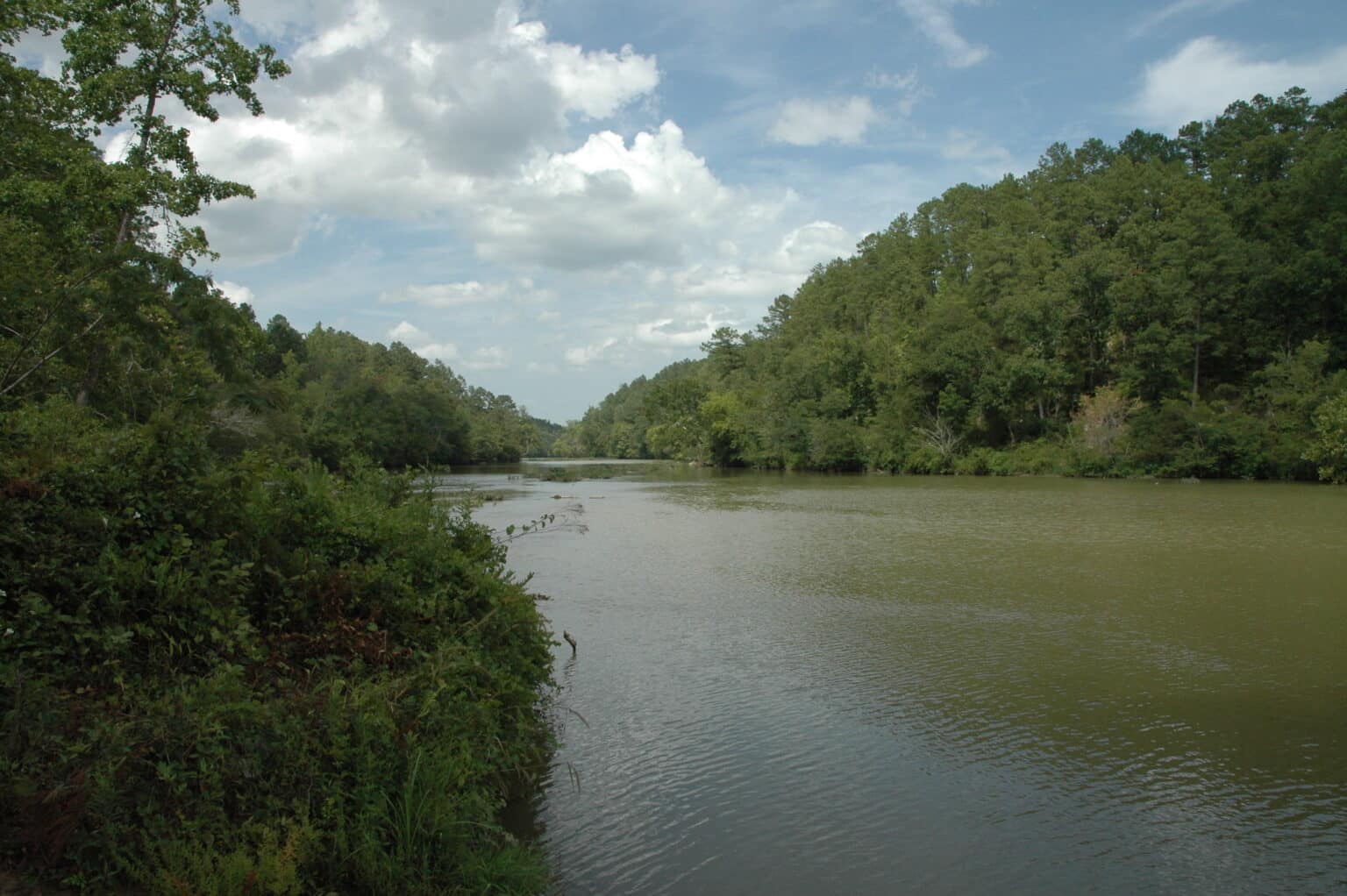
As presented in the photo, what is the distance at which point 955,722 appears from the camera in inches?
296

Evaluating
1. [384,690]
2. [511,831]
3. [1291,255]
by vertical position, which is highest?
[1291,255]

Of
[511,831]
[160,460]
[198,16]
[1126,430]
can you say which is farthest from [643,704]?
[1126,430]

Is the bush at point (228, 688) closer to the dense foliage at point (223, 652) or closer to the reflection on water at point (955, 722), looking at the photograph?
the dense foliage at point (223, 652)

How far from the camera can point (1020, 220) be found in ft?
204

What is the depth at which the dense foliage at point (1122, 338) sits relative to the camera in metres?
39.7

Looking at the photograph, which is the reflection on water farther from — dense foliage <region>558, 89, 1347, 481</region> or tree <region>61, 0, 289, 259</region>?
dense foliage <region>558, 89, 1347, 481</region>

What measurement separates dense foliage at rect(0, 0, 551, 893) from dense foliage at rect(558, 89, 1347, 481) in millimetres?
38260

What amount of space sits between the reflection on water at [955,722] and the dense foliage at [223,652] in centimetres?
113

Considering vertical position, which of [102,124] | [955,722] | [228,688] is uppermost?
[102,124]

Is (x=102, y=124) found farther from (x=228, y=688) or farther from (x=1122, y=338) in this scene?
(x=1122, y=338)

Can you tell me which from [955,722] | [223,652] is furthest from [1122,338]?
[223,652]

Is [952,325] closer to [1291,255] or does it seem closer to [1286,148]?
[1291,255]

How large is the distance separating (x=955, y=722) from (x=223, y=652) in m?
5.94

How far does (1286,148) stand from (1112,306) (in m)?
14.7
